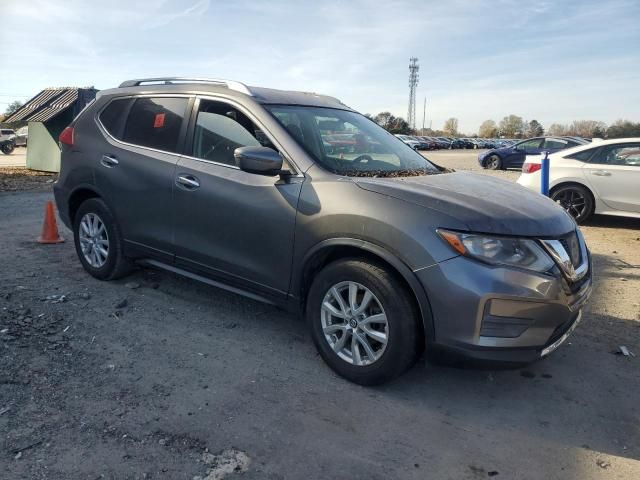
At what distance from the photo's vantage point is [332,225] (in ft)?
10.8

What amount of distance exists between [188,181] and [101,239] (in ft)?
4.80

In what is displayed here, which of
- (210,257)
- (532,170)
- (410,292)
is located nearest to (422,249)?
(410,292)

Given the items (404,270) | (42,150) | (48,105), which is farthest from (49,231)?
(48,105)

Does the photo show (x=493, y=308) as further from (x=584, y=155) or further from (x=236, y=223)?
(x=584, y=155)

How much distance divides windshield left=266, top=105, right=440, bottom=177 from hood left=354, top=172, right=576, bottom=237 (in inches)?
11.7

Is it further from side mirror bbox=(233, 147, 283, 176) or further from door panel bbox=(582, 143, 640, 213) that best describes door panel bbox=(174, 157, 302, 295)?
door panel bbox=(582, 143, 640, 213)

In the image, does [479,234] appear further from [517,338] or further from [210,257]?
[210,257]

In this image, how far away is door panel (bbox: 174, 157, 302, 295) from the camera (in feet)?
11.7

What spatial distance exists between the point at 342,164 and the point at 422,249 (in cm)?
103

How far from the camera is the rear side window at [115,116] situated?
480cm

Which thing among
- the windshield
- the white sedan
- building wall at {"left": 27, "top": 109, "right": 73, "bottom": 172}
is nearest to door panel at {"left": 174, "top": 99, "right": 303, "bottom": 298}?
the windshield

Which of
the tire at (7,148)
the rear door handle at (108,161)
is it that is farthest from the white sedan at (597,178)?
the tire at (7,148)

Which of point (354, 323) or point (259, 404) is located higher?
point (354, 323)

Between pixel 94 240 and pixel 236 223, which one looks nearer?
pixel 236 223
